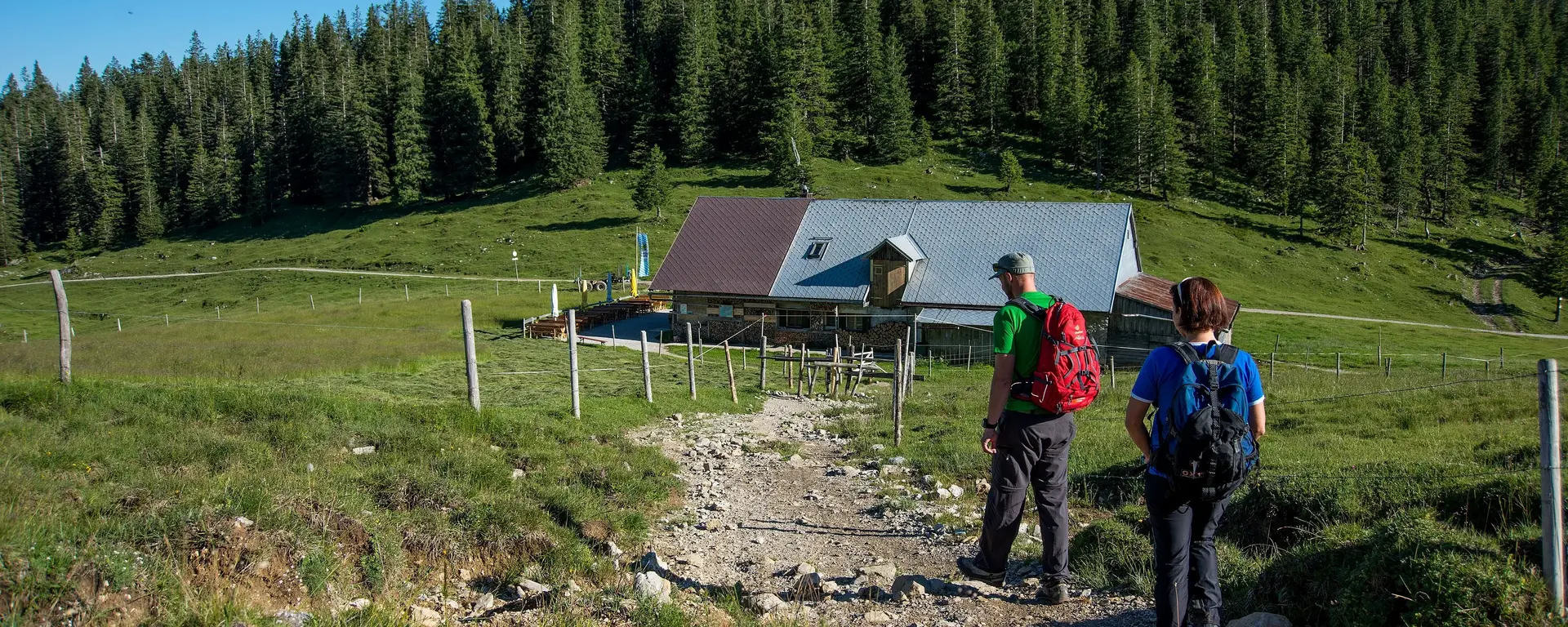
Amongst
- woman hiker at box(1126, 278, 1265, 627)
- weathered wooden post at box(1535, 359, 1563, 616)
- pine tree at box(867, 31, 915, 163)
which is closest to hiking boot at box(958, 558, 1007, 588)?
woman hiker at box(1126, 278, 1265, 627)

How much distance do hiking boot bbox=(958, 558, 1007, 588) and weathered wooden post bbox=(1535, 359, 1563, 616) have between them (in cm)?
315

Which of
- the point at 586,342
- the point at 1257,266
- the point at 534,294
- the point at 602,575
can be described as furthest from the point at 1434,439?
the point at 1257,266

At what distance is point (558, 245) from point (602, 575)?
62.6 metres

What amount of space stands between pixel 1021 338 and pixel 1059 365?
12.2 inches

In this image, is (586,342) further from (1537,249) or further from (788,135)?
(1537,249)

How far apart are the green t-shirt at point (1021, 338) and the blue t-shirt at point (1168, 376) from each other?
3.44 ft

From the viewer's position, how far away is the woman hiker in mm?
4863

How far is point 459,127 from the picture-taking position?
305 ft

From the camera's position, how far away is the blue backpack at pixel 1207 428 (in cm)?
483

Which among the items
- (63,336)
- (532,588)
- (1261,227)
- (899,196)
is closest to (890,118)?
(899,196)

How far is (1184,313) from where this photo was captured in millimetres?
5129

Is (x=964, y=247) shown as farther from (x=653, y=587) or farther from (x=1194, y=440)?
(x=1194, y=440)

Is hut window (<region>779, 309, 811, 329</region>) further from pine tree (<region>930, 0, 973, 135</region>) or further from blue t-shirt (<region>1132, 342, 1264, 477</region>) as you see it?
pine tree (<region>930, 0, 973, 135</region>)

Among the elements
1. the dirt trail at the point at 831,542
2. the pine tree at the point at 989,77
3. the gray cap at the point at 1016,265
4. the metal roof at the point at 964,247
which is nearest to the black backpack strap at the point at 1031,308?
the gray cap at the point at 1016,265
